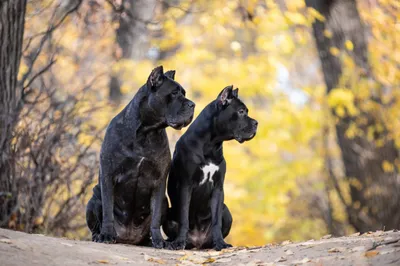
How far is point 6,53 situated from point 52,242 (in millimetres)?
3263

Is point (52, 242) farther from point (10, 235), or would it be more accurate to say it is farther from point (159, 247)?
point (159, 247)

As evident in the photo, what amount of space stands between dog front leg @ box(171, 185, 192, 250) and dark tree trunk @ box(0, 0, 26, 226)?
2164 mm

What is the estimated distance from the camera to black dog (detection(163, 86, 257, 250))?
6.81 metres

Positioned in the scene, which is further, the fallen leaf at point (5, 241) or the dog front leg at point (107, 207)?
the dog front leg at point (107, 207)

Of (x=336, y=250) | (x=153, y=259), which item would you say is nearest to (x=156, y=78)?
(x=153, y=259)

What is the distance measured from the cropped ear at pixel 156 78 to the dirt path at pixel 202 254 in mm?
1564

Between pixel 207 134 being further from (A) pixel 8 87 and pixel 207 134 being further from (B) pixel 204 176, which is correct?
(A) pixel 8 87

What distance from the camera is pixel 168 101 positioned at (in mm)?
6441

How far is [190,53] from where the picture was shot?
1747 centimetres

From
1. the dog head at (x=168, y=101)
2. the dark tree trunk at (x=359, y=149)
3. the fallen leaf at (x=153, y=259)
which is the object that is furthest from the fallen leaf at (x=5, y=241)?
the dark tree trunk at (x=359, y=149)

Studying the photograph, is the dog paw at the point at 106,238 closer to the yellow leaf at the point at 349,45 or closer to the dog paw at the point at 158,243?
the dog paw at the point at 158,243

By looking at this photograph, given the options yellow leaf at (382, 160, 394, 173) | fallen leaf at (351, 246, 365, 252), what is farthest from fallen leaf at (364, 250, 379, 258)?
yellow leaf at (382, 160, 394, 173)

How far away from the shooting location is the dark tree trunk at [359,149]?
1183 cm

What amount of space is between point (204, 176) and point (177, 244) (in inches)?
28.8
